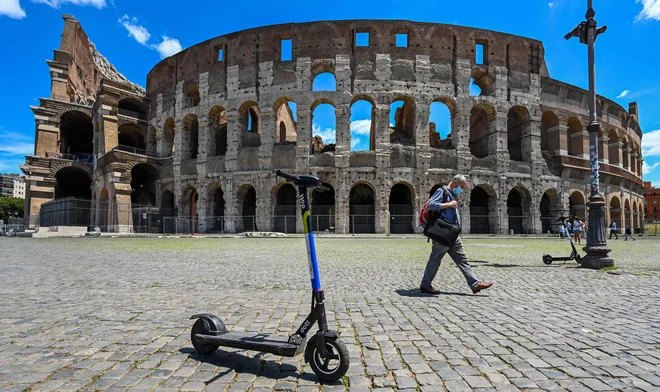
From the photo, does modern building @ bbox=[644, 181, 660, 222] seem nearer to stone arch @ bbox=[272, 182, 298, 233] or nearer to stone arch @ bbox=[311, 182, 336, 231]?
stone arch @ bbox=[311, 182, 336, 231]

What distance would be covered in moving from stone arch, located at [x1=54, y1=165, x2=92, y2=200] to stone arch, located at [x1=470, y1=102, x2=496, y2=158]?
110 ft

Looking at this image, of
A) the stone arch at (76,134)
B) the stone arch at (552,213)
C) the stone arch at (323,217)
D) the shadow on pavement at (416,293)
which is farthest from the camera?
the stone arch at (76,134)

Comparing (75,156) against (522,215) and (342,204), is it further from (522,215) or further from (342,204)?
(522,215)

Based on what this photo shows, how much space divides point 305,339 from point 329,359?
0.22 meters

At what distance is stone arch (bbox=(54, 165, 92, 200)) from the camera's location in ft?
103

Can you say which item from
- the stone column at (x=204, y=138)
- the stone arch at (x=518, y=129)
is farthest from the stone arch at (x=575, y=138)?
the stone column at (x=204, y=138)

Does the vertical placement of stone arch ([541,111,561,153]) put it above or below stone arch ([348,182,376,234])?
above

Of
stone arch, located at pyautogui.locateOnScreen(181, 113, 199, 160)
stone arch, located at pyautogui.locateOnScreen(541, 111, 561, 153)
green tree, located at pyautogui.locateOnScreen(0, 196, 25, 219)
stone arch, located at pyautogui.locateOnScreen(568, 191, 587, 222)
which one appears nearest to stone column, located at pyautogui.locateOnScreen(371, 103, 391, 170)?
stone arch, located at pyautogui.locateOnScreen(541, 111, 561, 153)

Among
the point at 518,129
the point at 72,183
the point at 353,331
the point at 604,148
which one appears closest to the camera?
the point at 353,331

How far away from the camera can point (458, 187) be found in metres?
5.02

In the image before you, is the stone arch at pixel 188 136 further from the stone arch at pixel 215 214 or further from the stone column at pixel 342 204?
the stone column at pixel 342 204

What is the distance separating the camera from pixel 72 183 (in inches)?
1359

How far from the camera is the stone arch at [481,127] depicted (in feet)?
79.8

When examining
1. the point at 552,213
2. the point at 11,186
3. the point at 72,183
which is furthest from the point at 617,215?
the point at 11,186
